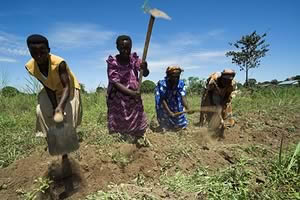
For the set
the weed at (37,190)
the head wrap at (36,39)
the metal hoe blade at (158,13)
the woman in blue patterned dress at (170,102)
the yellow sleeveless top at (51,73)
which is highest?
the metal hoe blade at (158,13)

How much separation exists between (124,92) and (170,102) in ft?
4.95

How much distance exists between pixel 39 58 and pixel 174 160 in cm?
168

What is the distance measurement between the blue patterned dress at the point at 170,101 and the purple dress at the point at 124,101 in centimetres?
105

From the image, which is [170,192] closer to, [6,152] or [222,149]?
[222,149]

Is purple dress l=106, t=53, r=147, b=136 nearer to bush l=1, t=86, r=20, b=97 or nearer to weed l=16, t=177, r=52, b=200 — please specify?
weed l=16, t=177, r=52, b=200

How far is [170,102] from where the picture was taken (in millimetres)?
5191

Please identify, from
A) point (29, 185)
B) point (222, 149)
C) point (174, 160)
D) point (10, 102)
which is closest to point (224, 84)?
point (222, 149)

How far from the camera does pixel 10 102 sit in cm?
779

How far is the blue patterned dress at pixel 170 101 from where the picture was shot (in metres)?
5.11

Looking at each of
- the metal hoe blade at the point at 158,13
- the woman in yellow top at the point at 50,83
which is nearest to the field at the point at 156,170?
the woman in yellow top at the point at 50,83

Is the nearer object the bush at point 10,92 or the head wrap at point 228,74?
the head wrap at point 228,74

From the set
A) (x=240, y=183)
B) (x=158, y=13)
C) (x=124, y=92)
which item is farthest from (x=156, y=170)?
(x=158, y=13)

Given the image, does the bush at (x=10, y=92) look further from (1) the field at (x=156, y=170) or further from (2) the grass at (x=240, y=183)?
(2) the grass at (x=240, y=183)

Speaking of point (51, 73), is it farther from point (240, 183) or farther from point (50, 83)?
point (240, 183)
